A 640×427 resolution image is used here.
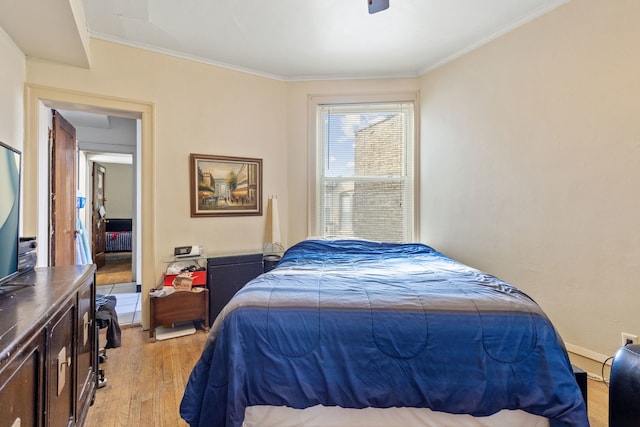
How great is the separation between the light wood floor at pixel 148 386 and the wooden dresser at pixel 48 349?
168mm

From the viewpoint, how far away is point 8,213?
55.6 inches

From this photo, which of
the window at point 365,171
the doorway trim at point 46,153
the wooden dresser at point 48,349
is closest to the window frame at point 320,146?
the window at point 365,171

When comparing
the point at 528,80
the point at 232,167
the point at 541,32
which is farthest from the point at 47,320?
the point at 541,32

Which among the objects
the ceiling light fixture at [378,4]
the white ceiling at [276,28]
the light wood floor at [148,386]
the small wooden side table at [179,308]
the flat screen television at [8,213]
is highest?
the white ceiling at [276,28]

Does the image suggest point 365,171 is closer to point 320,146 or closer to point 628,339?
point 320,146

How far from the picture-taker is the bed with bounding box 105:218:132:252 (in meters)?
7.40

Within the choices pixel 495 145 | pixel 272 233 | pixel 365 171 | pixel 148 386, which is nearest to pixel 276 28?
pixel 365 171

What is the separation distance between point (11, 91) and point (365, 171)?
3031 millimetres

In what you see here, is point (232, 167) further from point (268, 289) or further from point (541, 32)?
point (541, 32)

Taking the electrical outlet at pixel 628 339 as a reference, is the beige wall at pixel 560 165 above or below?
above

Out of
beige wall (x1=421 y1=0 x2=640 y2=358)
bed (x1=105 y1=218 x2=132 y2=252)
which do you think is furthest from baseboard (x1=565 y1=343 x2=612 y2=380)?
bed (x1=105 y1=218 x2=132 y2=252)

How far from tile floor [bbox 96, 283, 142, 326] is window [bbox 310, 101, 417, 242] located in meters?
2.11

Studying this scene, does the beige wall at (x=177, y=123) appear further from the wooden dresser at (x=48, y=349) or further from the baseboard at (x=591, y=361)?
the baseboard at (x=591, y=361)

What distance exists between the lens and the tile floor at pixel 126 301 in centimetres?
314
